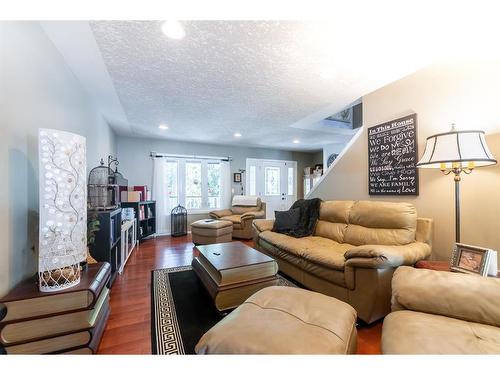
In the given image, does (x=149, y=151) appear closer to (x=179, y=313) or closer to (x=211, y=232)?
(x=211, y=232)

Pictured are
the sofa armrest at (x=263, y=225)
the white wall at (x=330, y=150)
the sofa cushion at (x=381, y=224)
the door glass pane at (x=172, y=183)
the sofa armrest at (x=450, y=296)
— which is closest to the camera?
the sofa armrest at (x=450, y=296)

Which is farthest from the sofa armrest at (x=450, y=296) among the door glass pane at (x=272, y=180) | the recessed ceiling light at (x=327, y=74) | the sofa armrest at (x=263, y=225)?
the door glass pane at (x=272, y=180)

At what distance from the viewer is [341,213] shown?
2.70 meters

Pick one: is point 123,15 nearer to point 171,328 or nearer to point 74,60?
point 74,60

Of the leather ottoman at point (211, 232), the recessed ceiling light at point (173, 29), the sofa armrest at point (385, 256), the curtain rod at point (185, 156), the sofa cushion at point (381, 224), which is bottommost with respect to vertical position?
the leather ottoman at point (211, 232)

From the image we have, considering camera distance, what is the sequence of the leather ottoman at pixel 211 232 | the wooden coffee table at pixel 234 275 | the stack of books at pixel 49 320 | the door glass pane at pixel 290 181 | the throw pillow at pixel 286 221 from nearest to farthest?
the stack of books at pixel 49 320 → the wooden coffee table at pixel 234 275 → the throw pillow at pixel 286 221 → the leather ottoman at pixel 211 232 → the door glass pane at pixel 290 181

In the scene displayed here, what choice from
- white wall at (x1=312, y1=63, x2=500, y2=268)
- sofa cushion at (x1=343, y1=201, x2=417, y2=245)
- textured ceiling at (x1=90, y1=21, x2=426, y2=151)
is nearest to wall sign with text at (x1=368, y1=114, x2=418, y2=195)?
white wall at (x1=312, y1=63, x2=500, y2=268)

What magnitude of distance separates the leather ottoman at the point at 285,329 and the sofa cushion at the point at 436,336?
0.19 metres

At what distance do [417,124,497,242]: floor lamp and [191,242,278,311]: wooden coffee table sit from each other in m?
1.60

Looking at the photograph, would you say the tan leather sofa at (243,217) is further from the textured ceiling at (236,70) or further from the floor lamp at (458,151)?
the floor lamp at (458,151)

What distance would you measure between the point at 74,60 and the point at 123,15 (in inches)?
69.4

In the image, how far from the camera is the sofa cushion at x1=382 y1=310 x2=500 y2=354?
82cm

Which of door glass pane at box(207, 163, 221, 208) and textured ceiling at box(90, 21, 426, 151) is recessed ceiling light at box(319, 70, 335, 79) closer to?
textured ceiling at box(90, 21, 426, 151)

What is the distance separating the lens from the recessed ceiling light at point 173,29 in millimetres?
1459
